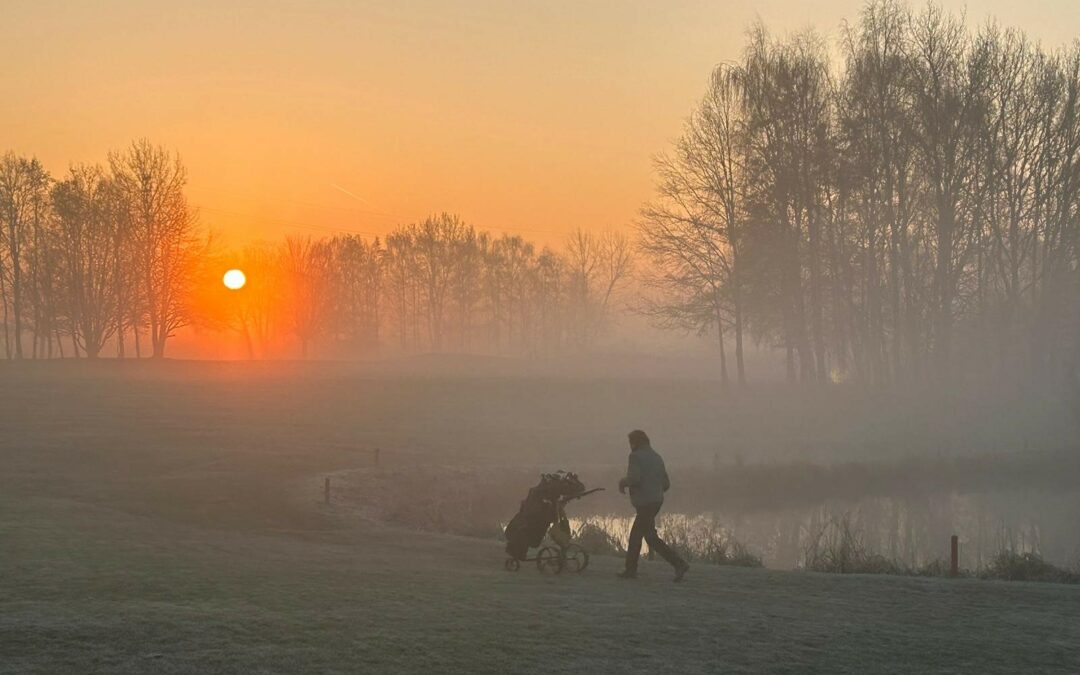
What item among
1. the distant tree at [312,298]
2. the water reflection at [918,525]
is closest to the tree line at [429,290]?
the distant tree at [312,298]

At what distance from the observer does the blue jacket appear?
14.6 meters

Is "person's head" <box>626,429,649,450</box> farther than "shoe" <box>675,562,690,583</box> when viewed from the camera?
No

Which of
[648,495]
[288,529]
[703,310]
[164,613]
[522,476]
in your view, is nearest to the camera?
[164,613]

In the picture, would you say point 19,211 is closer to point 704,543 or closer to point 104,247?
point 104,247

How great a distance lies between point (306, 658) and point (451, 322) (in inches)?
4315

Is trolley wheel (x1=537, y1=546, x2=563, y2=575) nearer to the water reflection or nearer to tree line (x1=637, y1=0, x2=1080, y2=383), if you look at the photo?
the water reflection

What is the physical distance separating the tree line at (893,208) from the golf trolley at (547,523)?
124 feet

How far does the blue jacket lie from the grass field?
135 cm

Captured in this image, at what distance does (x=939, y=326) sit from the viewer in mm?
51656

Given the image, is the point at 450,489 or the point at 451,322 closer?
the point at 450,489

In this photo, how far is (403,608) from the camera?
12258 mm

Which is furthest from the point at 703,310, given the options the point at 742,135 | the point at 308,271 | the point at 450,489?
the point at 308,271

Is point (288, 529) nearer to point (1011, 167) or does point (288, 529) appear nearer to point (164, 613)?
point (164, 613)

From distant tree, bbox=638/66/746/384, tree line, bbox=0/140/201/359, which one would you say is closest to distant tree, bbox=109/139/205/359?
tree line, bbox=0/140/201/359
